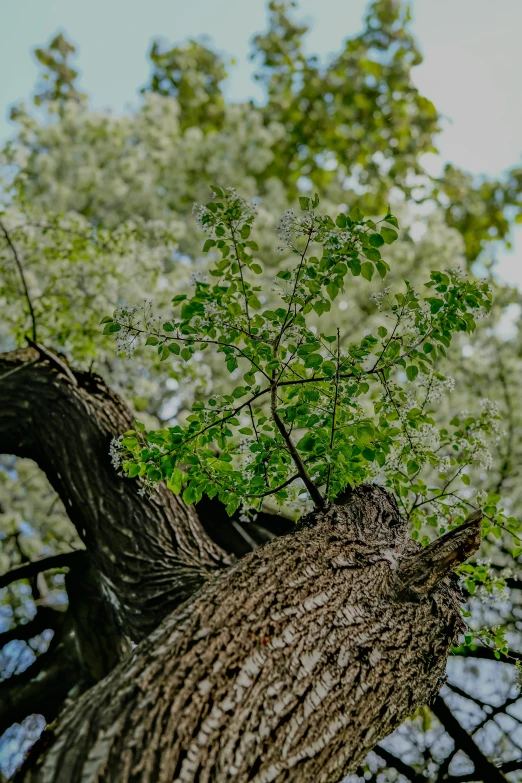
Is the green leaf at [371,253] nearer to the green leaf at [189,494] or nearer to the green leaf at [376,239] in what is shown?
the green leaf at [376,239]

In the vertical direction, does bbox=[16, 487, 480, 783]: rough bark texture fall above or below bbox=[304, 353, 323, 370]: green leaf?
below

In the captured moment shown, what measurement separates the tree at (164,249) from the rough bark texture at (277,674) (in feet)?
2.65

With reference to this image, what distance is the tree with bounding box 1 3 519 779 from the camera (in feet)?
14.3

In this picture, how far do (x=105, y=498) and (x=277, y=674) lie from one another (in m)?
2.08

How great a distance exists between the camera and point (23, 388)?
4066mm

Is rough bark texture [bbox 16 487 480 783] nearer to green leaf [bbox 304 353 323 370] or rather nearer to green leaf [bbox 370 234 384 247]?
green leaf [bbox 304 353 323 370]

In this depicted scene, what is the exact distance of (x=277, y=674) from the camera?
177 cm

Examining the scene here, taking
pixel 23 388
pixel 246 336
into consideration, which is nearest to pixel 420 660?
pixel 246 336

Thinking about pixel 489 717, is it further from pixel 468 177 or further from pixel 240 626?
pixel 468 177

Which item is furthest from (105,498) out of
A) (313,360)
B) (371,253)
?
(371,253)

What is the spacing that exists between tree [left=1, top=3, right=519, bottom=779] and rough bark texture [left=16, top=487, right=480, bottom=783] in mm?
806

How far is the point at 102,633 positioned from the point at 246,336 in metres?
2.29

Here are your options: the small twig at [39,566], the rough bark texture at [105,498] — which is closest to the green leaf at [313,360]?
the rough bark texture at [105,498]

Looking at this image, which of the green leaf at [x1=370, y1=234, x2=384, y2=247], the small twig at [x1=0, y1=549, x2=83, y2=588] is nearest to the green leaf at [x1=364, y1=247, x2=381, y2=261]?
the green leaf at [x1=370, y1=234, x2=384, y2=247]
